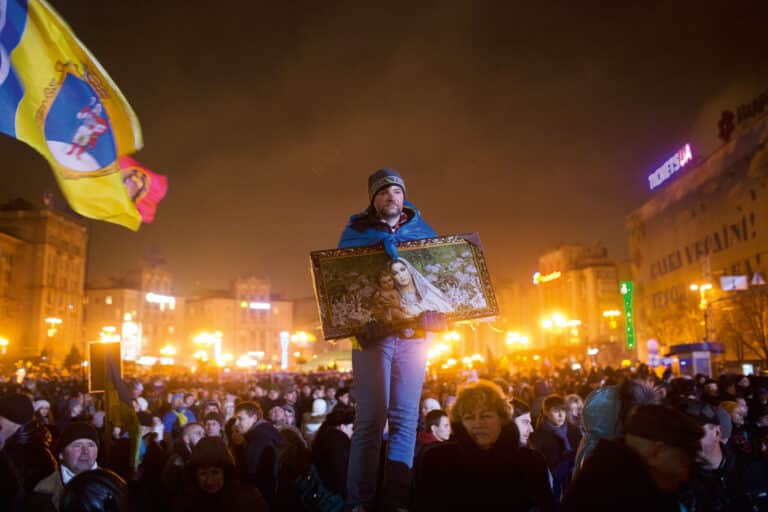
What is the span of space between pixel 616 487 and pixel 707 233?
67404 mm

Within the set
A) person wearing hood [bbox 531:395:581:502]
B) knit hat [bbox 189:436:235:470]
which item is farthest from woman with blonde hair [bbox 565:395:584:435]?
knit hat [bbox 189:436:235:470]

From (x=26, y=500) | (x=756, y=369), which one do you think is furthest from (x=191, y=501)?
(x=756, y=369)

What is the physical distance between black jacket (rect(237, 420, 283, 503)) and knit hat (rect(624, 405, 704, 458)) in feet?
15.5

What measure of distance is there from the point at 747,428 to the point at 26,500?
29.0 ft

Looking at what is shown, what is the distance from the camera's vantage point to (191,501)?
4.82 m

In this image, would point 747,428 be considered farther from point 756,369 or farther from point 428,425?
point 756,369

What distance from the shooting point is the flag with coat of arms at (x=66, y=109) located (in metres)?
4.74

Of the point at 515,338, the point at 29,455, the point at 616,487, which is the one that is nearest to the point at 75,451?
the point at 29,455

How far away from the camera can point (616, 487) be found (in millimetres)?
3010

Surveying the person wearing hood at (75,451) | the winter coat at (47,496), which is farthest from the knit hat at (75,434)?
the winter coat at (47,496)

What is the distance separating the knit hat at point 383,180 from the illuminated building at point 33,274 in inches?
3748

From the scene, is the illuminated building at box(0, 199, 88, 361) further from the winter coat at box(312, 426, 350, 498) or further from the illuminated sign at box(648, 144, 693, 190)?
the winter coat at box(312, 426, 350, 498)

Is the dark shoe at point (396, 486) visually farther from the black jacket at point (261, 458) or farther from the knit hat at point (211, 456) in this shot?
the black jacket at point (261, 458)

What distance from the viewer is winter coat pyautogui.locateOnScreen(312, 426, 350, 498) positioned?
554 centimetres
